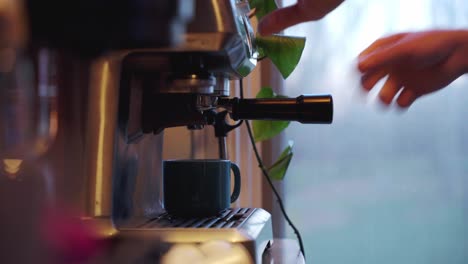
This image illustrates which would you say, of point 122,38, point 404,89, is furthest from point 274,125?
point 122,38

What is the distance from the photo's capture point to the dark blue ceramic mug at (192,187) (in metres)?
0.62

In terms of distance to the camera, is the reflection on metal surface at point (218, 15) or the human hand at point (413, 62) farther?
the human hand at point (413, 62)

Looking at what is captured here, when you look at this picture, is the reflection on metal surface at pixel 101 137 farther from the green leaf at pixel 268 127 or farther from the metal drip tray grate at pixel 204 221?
the green leaf at pixel 268 127

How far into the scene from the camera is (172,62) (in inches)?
20.1

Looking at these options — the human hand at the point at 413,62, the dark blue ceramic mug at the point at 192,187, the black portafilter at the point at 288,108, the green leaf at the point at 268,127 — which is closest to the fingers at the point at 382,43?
the human hand at the point at 413,62

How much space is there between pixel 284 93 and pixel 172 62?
2.22ft

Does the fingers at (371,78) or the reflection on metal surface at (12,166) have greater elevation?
the fingers at (371,78)

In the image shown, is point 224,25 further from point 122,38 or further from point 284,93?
point 284,93

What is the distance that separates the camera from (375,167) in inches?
44.3

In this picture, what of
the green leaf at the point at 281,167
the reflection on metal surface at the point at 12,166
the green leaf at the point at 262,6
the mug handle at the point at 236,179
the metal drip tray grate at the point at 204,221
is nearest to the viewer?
the reflection on metal surface at the point at 12,166

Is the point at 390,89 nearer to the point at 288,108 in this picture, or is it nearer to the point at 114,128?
the point at 288,108

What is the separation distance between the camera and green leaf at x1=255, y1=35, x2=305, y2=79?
803mm

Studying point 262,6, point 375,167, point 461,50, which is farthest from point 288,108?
point 375,167

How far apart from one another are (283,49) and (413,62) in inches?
10.0
